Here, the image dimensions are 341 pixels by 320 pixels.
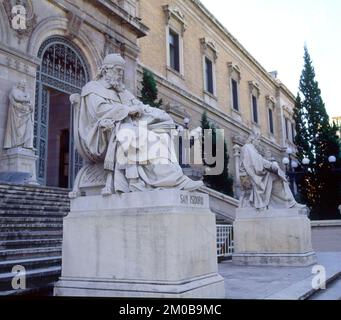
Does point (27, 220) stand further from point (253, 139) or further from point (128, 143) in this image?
point (253, 139)

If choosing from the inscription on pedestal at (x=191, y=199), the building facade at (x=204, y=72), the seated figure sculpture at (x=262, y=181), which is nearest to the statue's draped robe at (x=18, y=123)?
the seated figure sculpture at (x=262, y=181)

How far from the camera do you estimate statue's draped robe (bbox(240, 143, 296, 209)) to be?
25.6ft

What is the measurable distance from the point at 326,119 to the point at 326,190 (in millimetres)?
8179

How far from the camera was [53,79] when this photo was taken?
1292 centimetres

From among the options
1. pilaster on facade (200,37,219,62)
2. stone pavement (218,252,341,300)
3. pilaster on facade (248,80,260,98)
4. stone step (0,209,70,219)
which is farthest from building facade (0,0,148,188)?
pilaster on facade (248,80,260,98)

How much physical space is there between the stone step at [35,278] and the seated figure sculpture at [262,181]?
Answer: 163 inches

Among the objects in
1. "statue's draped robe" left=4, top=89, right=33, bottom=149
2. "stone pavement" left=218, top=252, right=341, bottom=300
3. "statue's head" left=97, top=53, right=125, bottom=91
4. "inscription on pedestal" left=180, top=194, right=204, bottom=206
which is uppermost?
"statue's draped robe" left=4, top=89, right=33, bottom=149

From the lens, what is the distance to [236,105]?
29688 millimetres

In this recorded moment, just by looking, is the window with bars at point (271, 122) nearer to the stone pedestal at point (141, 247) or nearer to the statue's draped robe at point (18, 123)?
the statue's draped robe at point (18, 123)

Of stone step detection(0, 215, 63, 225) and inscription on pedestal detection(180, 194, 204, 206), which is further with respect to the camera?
stone step detection(0, 215, 63, 225)

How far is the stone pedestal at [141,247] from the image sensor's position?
3652 mm

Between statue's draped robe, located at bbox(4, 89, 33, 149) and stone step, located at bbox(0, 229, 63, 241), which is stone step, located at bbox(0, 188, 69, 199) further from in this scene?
statue's draped robe, located at bbox(4, 89, 33, 149)

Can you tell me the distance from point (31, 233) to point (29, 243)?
0.43m
